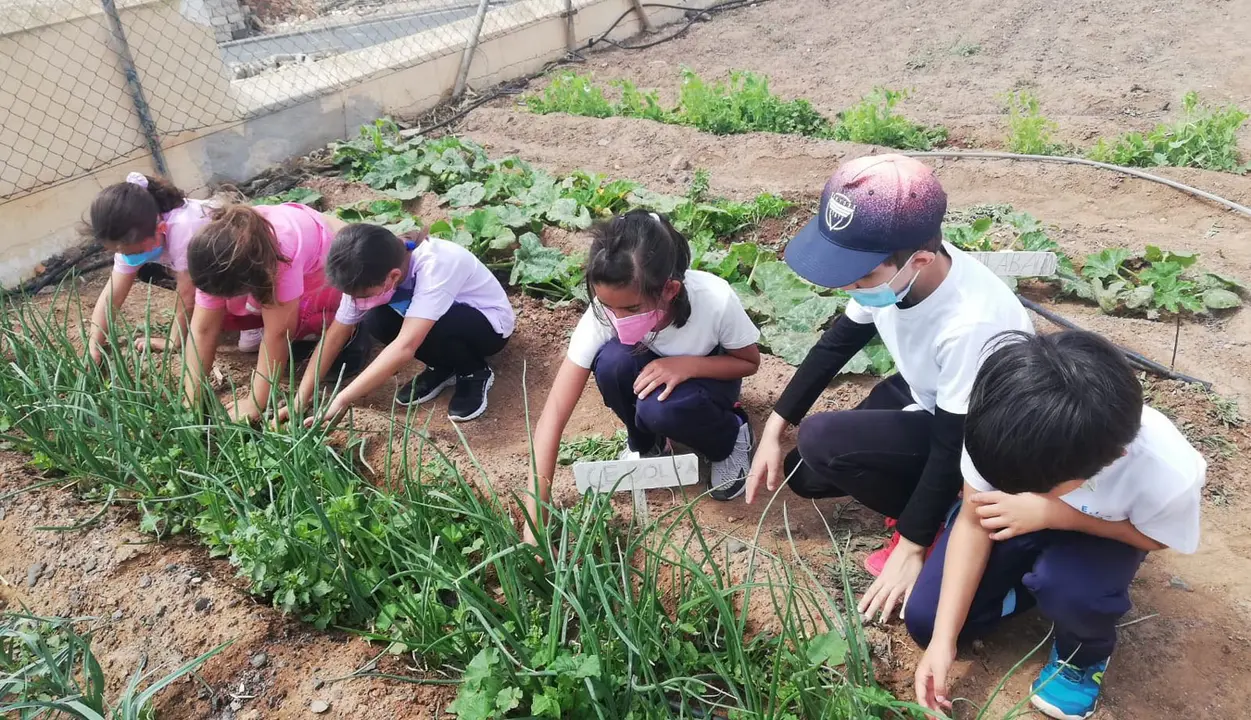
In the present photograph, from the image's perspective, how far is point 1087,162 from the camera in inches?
157

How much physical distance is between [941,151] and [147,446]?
3.92 meters

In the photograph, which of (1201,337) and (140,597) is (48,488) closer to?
(140,597)

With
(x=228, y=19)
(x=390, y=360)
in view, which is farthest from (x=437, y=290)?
(x=228, y=19)

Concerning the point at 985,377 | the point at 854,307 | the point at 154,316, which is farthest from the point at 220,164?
the point at 985,377

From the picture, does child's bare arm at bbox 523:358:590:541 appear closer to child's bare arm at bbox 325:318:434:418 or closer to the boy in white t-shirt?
child's bare arm at bbox 325:318:434:418

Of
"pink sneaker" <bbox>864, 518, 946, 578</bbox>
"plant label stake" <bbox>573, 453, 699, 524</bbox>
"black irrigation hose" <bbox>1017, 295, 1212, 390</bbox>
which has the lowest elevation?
"black irrigation hose" <bbox>1017, 295, 1212, 390</bbox>

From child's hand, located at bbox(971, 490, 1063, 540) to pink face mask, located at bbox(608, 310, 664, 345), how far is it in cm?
83

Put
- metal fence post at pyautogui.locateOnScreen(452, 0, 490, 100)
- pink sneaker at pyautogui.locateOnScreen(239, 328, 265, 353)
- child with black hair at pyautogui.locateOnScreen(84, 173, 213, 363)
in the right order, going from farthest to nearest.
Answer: metal fence post at pyautogui.locateOnScreen(452, 0, 490, 100) → pink sneaker at pyautogui.locateOnScreen(239, 328, 265, 353) → child with black hair at pyautogui.locateOnScreen(84, 173, 213, 363)

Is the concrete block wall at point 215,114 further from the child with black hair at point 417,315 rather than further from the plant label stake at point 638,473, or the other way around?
the plant label stake at point 638,473

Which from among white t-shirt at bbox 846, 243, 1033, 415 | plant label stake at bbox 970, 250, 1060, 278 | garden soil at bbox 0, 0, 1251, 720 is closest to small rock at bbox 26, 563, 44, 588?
garden soil at bbox 0, 0, 1251, 720

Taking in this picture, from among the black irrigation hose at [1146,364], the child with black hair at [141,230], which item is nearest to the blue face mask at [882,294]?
the black irrigation hose at [1146,364]

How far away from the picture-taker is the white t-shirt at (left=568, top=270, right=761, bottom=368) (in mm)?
2127

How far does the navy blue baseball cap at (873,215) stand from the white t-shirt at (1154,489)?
0.51 meters

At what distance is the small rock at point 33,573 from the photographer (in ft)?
6.72
